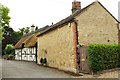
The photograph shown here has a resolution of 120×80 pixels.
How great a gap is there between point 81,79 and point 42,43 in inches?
720

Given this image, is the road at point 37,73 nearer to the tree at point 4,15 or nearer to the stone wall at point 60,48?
the stone wall at point 60,48

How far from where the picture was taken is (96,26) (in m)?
25.7

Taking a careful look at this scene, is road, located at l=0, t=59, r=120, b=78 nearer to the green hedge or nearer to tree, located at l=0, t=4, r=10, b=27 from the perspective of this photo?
the green hedge

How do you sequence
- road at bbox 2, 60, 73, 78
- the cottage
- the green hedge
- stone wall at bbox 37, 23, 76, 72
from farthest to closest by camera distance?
the cottage, stone wall at bbox 37, 23, 76, 72, the green hedge, road at bbox 2, 60, 73, 78

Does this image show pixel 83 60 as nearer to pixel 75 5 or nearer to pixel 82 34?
pixel 82 34

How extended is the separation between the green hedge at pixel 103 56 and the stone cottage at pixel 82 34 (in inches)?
47.4

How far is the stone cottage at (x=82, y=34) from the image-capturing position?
23828 millimetres

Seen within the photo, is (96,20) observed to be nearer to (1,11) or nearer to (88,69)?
(88,69)

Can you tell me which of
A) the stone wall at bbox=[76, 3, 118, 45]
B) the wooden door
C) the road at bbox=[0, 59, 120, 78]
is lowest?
the road at bbox=[0, 59, 120, 78]

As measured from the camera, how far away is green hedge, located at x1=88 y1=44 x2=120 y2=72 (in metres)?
21.6

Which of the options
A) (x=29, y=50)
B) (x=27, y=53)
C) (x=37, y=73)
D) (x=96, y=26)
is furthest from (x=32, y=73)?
(x=27, y=53)

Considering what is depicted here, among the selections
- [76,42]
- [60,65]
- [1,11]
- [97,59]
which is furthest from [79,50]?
[1,11]

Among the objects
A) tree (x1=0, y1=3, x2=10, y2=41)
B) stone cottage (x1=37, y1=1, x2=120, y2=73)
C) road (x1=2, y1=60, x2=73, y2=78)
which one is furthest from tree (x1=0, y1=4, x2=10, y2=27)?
stone cottage (x1=37, y1=1, x2=120, y2=73)

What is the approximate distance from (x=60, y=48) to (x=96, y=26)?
4.77m
